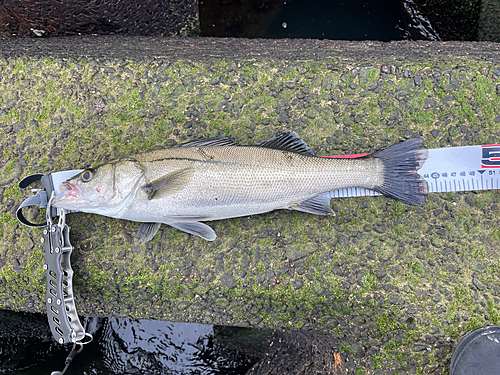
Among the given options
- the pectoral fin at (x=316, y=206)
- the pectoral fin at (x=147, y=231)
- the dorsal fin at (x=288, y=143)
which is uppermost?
the dorsal fin at (x=288, y=143)

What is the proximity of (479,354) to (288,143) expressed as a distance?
2.09 meters

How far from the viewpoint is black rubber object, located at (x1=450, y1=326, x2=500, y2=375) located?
8.19 ft

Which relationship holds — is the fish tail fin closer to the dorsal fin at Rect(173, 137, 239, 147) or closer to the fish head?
the dorsal fin at Rect(173, 137, 239, 147)

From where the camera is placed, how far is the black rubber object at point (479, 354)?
8.19ft

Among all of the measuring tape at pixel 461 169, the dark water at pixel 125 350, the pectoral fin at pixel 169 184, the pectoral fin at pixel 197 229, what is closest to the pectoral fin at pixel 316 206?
the measuring tape at pixel 461 169

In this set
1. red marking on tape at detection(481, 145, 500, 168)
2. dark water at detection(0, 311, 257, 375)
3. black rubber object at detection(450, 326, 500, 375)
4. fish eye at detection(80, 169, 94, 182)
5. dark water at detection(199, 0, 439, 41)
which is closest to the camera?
fish eye at detection(80, 169, 94, 182)

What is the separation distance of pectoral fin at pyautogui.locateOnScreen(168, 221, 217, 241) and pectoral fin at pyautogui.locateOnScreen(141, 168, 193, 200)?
0.27m

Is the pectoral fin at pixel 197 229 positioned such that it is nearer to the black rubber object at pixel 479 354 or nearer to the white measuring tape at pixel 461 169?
the white measuring tape at pixel 461 169

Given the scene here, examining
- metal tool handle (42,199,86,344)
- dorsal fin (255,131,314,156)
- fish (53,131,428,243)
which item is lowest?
metal tool handle (42,199,86,344)

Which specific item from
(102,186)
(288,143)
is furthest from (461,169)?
(102,186)

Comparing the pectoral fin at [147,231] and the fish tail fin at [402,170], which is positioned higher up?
the fish tail fin at [402,170]

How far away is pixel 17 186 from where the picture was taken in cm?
283

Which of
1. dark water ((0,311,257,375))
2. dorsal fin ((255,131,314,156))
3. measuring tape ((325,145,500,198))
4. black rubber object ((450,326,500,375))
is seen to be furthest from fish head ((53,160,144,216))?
black rubber object ((450,326,500,375))

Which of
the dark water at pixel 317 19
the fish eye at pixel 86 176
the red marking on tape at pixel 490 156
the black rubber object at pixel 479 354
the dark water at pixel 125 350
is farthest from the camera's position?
the dark water at pixel 317 19
